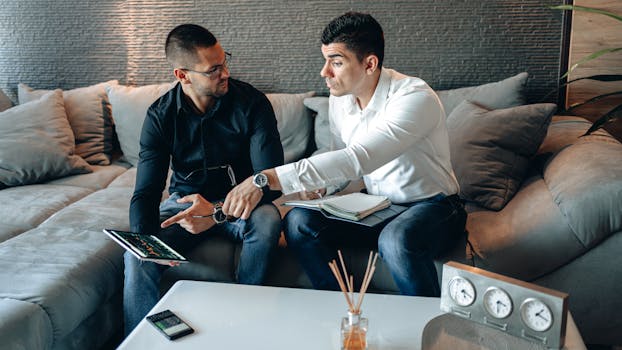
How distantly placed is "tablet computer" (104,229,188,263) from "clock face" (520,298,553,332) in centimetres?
85

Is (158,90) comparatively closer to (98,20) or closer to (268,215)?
(98,20)

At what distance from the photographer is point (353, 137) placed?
80.7 inches

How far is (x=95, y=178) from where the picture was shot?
2.67 m

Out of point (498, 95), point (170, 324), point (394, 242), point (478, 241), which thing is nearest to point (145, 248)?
point (170, 324)

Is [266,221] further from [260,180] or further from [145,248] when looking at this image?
[145,248]

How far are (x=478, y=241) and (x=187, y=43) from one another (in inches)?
45.5

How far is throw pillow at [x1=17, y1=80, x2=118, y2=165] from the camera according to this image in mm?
2832

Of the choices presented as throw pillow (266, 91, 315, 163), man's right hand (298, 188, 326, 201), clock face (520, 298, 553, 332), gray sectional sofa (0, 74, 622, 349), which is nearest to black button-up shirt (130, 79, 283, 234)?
man's right hand (298, 188, 326, 201)

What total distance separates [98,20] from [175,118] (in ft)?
4.40

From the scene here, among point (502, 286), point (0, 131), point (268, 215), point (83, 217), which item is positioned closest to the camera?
point (502, 286)

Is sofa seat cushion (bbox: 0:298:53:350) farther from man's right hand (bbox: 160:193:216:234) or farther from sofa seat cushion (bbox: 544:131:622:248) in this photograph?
sofa seat cushion (bbox: 544:131:622:248)

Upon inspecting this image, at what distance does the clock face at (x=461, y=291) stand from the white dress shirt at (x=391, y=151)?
0.58 m

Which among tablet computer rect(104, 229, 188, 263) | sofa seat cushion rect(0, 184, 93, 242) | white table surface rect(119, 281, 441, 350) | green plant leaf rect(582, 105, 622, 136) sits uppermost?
green plant leaf rect(582, 105, 622, 136)

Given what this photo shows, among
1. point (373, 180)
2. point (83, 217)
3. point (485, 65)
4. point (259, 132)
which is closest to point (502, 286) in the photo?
point (373, 180)
